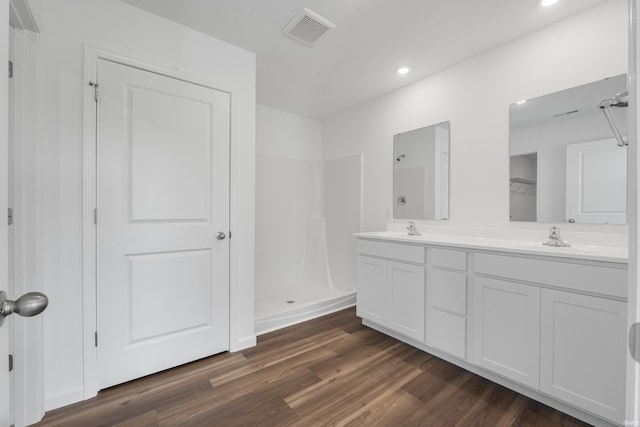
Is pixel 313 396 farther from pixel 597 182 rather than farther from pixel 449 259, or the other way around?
pixel 597 182

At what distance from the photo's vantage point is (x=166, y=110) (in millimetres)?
1906

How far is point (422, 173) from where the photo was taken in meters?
2.72

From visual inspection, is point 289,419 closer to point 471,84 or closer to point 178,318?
point 178,318

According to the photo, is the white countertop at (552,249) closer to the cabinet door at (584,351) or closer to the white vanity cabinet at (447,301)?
the white vanity cabinet at (447,301)

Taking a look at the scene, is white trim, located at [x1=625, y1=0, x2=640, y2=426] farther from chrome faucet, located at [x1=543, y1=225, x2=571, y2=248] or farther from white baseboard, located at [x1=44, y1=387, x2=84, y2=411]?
white baseboard, located at [x1=44, y1=387, x2=84, y2=411]

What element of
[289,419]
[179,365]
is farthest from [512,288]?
[179,365]

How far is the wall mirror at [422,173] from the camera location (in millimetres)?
2543

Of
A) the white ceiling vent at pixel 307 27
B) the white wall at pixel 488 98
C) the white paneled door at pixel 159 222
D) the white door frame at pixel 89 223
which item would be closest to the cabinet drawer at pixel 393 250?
the white wall at pixel 488 98

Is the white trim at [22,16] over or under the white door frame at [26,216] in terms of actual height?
over

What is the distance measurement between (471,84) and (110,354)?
330 centimetres

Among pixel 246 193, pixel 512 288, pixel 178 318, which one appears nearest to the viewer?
pixel 512 288

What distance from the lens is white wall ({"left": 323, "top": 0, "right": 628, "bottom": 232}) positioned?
1.75 m

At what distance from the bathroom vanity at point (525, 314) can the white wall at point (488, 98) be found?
1.52ft

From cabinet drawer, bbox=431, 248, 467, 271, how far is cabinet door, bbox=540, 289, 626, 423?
468mm
